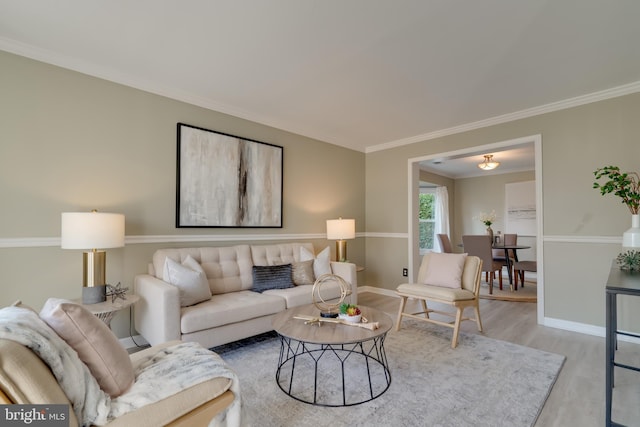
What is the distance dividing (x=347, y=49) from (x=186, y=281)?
229cm

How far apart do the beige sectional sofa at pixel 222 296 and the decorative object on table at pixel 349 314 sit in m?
0.87

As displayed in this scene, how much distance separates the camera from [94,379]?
1124 mm

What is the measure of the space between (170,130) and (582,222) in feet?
14.7

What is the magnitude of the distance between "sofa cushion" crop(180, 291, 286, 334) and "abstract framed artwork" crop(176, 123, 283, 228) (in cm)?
94

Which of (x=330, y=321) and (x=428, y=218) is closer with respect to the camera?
(x=330, y=321)

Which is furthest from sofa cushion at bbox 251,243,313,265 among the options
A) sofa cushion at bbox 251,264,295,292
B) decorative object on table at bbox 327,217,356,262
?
decorative object on table at bbox 327,217,356,262

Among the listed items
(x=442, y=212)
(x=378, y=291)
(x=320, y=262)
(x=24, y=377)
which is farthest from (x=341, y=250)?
(x=442, y=212)

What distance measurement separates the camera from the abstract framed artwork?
316 cm

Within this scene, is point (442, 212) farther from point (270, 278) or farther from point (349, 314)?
point (349, 314)

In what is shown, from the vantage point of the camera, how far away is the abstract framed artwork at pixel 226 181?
316 cm

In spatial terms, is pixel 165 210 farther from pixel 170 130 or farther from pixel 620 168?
pixel 620 168

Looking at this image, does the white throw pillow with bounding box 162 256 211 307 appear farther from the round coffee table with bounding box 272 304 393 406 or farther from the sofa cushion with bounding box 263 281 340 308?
the round coffee table with bounding box 272 304 393 406

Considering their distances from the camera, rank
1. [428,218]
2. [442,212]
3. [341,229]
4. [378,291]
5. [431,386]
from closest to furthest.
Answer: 1. [431,386]
2. [341,229]
3. [378,291]
4. [442,212]
5. [428,218]

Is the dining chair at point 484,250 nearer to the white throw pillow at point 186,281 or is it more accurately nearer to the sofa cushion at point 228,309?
the sofa cushion at point 228,309
